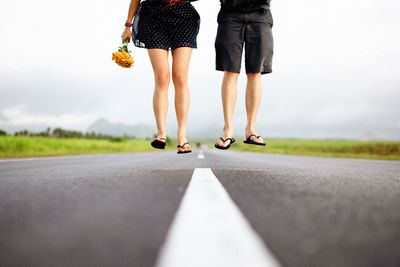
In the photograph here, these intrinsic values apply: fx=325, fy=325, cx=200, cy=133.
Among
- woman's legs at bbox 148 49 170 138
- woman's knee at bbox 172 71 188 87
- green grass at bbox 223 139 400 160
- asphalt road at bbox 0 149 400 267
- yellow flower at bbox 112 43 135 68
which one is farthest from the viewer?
green grass at bbox 223 139 400 160

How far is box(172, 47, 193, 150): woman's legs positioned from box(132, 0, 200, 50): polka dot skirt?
107 mm

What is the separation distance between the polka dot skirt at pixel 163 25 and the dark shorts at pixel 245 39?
396 mm

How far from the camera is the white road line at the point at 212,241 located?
0.85 metres

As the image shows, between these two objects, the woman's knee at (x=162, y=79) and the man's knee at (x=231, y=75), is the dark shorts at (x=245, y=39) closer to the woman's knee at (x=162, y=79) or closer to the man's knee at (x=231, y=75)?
the man's knee at (x=231, y=75)

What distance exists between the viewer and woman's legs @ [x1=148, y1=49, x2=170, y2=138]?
410cm

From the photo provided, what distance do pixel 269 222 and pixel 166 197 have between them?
71 cm

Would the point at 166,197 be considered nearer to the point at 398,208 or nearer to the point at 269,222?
the point at 269,222

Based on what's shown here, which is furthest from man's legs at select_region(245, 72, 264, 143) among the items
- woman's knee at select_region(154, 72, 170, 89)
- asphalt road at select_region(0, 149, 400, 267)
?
asphalt road at select_region(0, 149, 400, 267)

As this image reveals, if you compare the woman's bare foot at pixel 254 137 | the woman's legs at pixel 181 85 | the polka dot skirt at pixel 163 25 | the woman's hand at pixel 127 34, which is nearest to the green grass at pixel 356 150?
the woman's bare foot at pixel 254 137

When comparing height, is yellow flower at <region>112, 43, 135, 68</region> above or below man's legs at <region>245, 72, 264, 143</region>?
above

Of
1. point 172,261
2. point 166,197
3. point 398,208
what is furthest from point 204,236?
point 398,208

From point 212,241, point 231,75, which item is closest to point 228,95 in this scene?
point 231,75

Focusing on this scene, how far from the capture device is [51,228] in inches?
49.8

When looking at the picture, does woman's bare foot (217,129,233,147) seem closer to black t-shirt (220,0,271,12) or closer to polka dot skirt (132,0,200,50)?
polka dot skirt (132,0,200,50)
